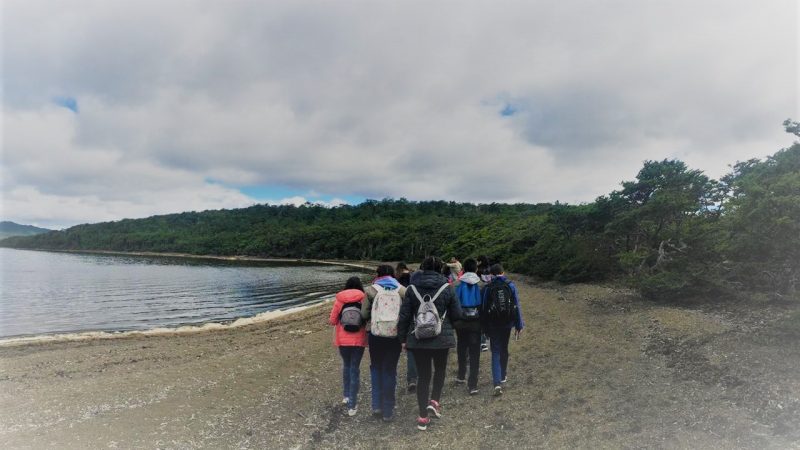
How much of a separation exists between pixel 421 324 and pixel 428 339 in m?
0.26

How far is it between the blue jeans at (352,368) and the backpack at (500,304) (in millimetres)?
2096

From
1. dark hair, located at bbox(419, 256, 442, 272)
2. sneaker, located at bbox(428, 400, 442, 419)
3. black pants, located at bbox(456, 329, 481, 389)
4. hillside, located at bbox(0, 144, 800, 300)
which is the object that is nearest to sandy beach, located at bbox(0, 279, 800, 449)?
sneaker, located at bbox(428, 400, 442, 419)

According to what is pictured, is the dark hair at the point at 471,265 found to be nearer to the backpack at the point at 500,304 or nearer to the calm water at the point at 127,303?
the backpack at the point at 500,304

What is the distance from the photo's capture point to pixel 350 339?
18.7 ft

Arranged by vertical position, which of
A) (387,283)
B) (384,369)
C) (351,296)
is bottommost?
(384,369)

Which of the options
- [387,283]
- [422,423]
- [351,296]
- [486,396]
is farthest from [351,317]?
[486,396]

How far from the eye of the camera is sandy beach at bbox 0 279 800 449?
17.1 feet

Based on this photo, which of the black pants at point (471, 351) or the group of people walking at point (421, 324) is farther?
the black pants at point (471, 351)

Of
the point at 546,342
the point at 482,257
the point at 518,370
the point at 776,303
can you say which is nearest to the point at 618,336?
the point at 546,342

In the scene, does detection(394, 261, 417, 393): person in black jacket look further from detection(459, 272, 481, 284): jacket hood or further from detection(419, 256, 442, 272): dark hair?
detection(419, 256, 442, 272): dark hair

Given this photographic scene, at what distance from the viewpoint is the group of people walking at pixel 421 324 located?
5242 millimetres

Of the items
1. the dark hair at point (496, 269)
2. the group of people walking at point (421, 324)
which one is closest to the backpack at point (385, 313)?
the group of people walking at point (421, 324)

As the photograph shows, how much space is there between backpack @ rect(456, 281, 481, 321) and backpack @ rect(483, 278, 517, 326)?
0.15 meters

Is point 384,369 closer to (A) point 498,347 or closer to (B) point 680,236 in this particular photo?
(A) point 498,347
